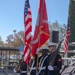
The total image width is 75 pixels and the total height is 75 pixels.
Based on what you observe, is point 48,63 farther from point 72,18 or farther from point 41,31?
point 72,18

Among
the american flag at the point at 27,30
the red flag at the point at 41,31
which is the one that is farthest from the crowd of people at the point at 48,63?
the american flag at the point at 27,30

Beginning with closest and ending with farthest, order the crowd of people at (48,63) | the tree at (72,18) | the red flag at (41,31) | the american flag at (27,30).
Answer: the crowd of people at (48,63) < the red flag at (41,31) < the american flag at (27,30) < the tree at (72,18)

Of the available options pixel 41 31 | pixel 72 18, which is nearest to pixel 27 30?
pixel 41 31

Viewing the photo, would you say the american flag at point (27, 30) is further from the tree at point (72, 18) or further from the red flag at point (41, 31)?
the tree at point (72, 18)

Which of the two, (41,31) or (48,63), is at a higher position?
(41,31)

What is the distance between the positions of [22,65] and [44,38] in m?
3.92

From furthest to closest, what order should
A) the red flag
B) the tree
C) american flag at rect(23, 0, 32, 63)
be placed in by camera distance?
the tree, american flag at rect(23, 0, 32, 63), the red flag

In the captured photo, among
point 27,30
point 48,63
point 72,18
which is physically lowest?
point 48,63

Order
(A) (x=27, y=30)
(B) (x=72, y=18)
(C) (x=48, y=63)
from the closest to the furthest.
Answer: (C) (x=48, y=63) → (A) (x=27, y=30) → (B) (x=72, y=18)

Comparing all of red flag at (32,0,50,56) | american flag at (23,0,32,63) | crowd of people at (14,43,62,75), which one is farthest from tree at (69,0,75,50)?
crowd of people at (14,43,62,75)

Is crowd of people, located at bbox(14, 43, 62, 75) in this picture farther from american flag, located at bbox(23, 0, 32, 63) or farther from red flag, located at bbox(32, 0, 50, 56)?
american flag, located at bbox(23, 0, 32, 63)

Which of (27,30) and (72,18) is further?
(72,18)

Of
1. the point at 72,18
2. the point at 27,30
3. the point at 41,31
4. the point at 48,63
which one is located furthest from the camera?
the point at 72,18

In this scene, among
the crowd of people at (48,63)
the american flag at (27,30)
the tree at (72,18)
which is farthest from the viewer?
the tree at (72,18)
